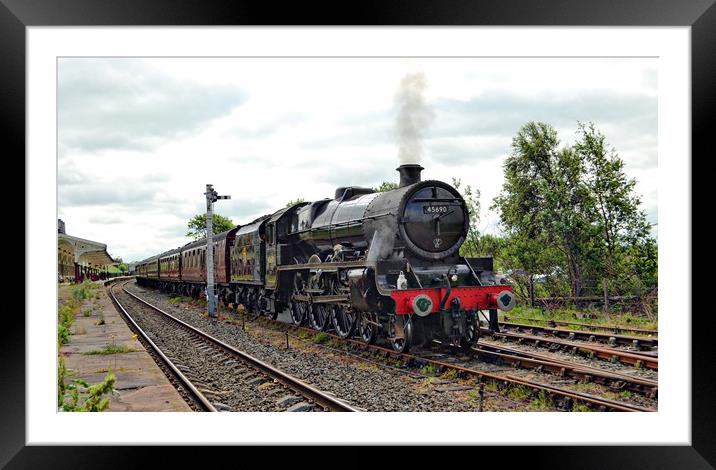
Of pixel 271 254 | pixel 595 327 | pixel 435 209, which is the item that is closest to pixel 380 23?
pixel 435 209

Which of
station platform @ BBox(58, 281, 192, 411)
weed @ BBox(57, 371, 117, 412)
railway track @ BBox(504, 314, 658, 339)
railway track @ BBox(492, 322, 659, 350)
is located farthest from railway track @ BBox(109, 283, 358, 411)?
railway track @ BBox(504, 314, 658, 339)

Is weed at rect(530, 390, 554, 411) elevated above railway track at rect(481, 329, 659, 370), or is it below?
below

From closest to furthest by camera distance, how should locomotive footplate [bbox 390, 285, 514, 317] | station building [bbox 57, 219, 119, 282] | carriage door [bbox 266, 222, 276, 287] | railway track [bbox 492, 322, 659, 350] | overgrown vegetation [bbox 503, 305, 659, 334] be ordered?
station building [bbox 57, 219, 119, 282] → locomotive footplate [bbox 390, 285, 514, 317] → railway track [bbox 492, 322, 659, 350] → overgrown vegetation [bbox 503, 305, 659, 334] → carriage door [bbox 266, 222, 276, 287]

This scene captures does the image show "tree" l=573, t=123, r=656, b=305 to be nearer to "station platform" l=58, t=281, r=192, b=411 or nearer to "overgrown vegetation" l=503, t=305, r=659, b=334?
"overgrown vegetation" l=503, t=305, r=659, b=334

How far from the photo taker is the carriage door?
13.6 metres

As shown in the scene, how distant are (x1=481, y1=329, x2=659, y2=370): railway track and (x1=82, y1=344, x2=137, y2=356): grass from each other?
19.3ft

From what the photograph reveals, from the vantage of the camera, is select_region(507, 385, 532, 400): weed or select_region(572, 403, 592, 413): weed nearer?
select_region(572, 403, 592, 413): weed

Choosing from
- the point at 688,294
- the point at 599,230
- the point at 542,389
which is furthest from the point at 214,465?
the point at 599,230

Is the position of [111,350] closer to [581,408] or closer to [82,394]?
[82,394]

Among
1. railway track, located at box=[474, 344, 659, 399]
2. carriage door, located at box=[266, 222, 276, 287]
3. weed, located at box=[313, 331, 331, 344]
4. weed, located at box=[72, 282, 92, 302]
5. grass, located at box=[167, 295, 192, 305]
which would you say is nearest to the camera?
railway track, located at box=[474, 344, 659, 399]

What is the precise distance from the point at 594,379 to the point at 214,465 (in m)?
4.52

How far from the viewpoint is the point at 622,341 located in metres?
9.19

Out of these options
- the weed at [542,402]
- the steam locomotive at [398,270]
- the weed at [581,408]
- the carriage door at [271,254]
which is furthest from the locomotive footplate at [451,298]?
the carriage door at [271,254]

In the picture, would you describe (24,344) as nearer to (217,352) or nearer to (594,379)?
(217,352)
